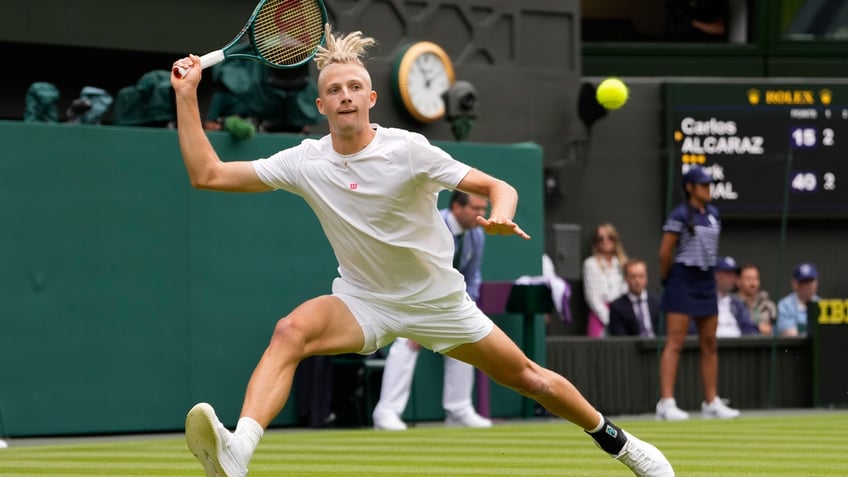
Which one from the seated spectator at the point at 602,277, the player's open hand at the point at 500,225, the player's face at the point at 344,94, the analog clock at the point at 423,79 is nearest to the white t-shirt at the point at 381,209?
the player's face at the point at 344,94

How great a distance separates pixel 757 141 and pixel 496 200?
11.8m

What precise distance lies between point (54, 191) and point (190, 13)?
4.67m

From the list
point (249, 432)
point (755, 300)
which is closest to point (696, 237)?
point (755, 300)

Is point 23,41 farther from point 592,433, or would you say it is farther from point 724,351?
point 592,433

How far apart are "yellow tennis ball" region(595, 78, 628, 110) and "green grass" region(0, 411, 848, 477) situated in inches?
189

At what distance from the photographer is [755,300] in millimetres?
16859

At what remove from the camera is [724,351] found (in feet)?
51.4

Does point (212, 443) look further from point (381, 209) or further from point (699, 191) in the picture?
point (699, 191)

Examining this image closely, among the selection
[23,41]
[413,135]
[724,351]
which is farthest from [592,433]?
[23,41]

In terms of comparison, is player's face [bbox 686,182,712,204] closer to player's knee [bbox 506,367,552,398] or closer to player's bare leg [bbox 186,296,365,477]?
player's knee [bbox 506,367,552,398]

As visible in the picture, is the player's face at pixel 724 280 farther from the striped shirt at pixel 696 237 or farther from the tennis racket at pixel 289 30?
the tennis racket at pixel 289 30

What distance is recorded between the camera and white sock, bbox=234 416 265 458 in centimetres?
608

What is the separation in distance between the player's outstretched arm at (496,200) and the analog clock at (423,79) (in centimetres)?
1022

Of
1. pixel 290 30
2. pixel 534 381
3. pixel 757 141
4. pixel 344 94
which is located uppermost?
pixel 290 30
